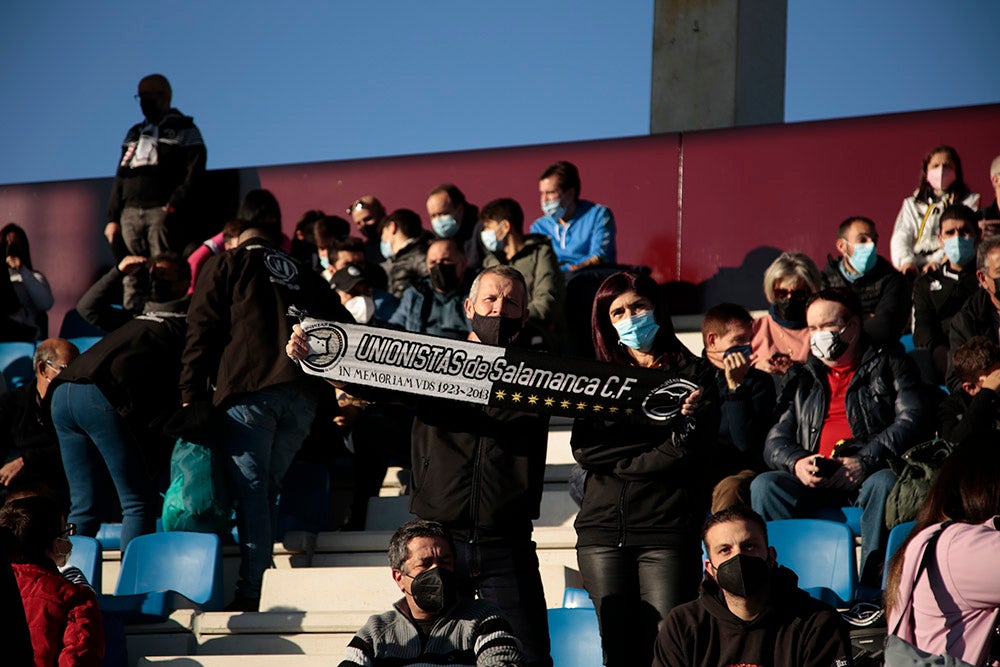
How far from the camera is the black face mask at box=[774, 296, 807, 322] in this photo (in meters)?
7.40

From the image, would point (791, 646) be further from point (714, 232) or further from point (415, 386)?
point (714, 232)

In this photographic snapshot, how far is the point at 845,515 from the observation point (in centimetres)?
614

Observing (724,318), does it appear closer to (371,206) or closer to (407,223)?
(407,223)

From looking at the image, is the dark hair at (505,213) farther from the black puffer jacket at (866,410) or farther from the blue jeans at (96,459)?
the blue jeans at (96,459)

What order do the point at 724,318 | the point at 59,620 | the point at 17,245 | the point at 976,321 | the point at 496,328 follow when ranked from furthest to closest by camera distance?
the point at 17,245 → the point at 976,321 → the point at 724,318 → the point at 59,620 → the point at 496,328

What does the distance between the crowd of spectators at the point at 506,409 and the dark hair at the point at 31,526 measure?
0.02 metres

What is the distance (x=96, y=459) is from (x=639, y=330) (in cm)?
314

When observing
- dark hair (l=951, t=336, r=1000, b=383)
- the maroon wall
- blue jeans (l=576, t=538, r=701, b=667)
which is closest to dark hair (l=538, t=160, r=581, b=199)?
the maroon wall

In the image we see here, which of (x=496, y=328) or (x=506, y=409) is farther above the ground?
(x=496, y=328)

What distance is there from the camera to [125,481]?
264 inches

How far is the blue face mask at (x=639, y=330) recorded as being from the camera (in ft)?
16.3

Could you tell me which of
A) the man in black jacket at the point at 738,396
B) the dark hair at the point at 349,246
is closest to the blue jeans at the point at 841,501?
the man in black jacket at the point at 738,396

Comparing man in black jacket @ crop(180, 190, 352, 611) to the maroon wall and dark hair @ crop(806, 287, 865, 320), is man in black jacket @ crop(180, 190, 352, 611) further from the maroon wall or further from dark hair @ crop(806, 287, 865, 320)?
the maroon wall

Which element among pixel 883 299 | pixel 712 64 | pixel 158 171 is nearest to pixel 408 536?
pixel 883 299
